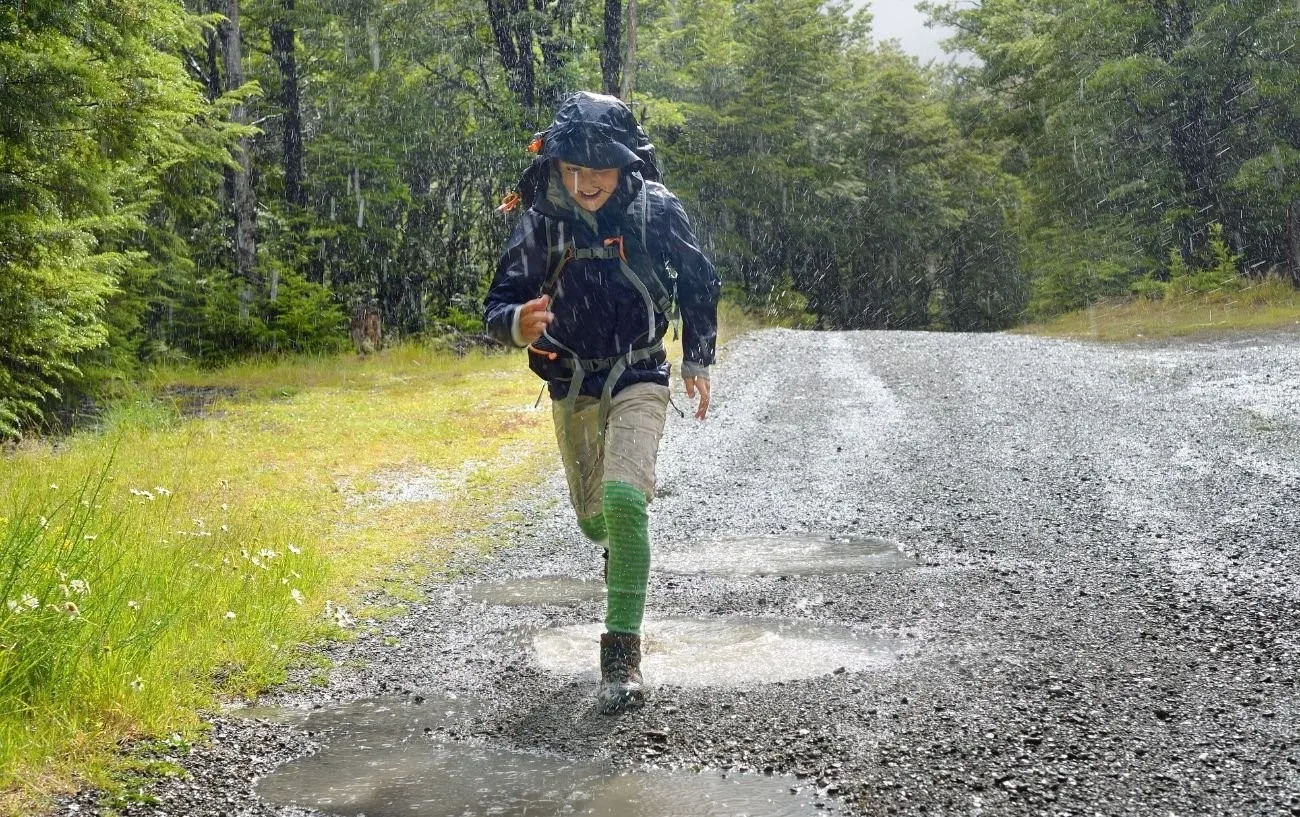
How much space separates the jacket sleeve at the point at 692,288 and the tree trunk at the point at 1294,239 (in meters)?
21.3

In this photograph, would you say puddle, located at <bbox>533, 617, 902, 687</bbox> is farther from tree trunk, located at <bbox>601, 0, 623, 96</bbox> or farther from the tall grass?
tree trunk, located at <bbox>601, 0, 623, 96</bbox>

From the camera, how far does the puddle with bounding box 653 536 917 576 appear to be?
5.64m

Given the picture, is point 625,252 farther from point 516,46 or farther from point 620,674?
point 516,46

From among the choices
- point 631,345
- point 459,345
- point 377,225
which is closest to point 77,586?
point 631,345

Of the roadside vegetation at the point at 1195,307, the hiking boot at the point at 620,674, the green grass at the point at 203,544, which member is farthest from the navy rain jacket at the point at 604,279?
the roadside vegetation at the point at 1195,307

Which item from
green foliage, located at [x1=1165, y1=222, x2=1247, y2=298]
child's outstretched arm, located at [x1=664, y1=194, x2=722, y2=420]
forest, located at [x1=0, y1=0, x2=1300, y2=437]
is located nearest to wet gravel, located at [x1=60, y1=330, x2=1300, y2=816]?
child's outstretched arm, located at [x1=664, y1=194, x2=722, y2=420]

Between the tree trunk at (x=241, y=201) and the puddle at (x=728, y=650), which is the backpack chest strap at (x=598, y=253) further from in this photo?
the tree trunk at (x=241, y=201)

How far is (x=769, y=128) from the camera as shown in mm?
37375

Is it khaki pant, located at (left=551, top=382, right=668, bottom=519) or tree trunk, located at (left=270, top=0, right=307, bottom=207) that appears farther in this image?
tree trunk, located at (left=270, top=0, right=307, bottom=207)

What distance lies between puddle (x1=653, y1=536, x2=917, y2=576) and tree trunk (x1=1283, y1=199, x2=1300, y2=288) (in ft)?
63.9

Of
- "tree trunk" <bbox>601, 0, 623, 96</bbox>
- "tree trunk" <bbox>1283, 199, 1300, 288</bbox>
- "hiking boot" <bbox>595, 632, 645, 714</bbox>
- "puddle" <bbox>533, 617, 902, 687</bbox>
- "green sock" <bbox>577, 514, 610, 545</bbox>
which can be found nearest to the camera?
"hiking boot" <bbox>595, 632, 645, 714</bbox>

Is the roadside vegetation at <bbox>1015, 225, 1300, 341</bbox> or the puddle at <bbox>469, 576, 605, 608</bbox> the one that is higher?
the puddle at <bbox>469, 576, 605, 608</bbox>

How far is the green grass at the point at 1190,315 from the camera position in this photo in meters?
18.8

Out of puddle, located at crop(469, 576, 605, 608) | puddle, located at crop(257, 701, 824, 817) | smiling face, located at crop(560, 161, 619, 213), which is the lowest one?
puddle, located at crop(469, 576, 605, 608)
